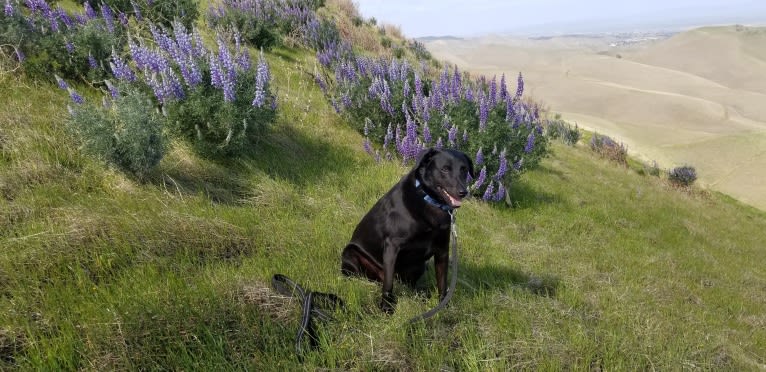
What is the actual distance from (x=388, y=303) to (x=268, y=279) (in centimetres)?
83

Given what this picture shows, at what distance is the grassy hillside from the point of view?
226 cm

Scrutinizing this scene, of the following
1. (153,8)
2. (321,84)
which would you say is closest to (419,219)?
(321,84)

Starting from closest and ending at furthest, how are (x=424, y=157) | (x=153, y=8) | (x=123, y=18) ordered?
(x=424, y=157) → (x=123, y=18) → (x=153, y=8)

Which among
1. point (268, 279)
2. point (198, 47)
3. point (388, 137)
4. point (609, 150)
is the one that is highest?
point (198, 47)

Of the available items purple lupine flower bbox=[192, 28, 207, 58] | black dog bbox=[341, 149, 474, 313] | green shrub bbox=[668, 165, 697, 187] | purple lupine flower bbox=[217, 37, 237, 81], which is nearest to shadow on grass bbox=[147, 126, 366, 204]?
purple lupine flower bbox=[217, 37, 237, 81]

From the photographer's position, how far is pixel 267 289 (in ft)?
8.89

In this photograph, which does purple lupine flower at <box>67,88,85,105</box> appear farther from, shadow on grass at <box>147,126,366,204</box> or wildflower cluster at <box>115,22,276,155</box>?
shadow on grass at <box>147,126,366,204</box>

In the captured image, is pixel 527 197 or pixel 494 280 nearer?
pixel 494 280

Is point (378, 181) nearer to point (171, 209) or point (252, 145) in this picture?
point (252, 145)

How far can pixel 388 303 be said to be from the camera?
2.95 meters

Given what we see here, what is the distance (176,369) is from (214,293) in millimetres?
570

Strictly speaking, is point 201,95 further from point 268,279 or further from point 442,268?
point 442,268

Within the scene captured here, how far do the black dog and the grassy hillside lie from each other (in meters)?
0.24

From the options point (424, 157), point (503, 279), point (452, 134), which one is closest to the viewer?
point (424, 157)
